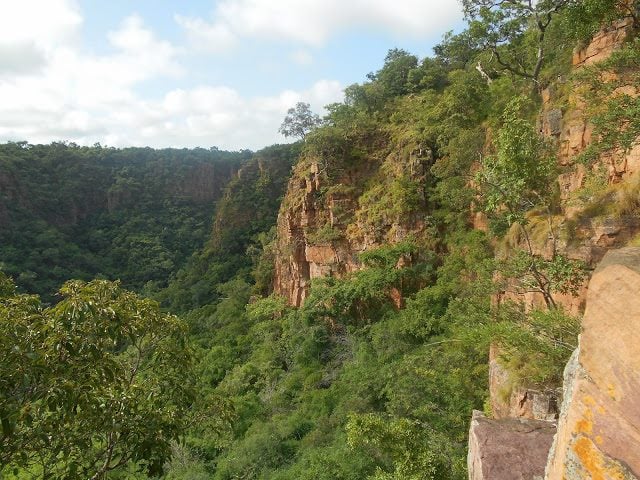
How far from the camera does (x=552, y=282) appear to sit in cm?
746

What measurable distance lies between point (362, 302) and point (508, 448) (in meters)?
15.6

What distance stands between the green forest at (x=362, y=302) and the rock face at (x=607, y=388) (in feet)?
11.0

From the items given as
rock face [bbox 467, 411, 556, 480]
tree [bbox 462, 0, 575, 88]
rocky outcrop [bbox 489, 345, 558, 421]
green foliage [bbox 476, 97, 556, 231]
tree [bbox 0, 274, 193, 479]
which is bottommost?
rocky outcrop [bbox 489, 345, 558, 421]

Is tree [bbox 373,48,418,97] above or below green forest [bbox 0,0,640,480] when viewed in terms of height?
above

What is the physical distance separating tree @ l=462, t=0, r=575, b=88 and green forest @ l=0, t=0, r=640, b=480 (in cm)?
9

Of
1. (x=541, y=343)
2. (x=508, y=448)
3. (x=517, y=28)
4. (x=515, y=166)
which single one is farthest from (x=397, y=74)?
(x=508, y=448)

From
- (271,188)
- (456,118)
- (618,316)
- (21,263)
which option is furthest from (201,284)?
(618,316)

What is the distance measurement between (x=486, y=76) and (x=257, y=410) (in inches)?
679

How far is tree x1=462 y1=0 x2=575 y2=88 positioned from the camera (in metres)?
14.6

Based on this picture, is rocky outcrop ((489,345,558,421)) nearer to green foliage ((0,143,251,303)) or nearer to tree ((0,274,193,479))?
tree ((0,274,193,479))

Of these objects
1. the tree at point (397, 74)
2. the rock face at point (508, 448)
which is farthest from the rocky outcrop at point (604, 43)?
the tree at point (397, 74)

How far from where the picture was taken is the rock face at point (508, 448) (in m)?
3.59

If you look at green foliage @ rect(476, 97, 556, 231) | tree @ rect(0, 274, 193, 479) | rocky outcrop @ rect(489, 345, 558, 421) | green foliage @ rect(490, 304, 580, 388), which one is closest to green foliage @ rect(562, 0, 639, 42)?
green foliage @ rect(476, 97, 556, 231)

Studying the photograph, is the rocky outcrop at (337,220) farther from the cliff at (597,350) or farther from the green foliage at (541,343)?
the green foliage at (541,343)
